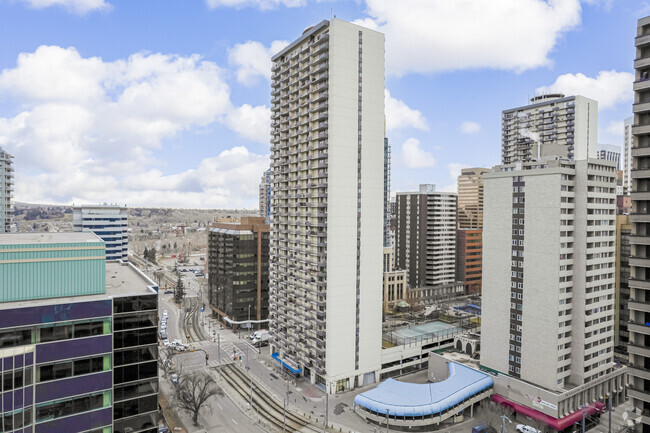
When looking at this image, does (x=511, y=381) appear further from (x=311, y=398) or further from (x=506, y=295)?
(x=311, y=398)

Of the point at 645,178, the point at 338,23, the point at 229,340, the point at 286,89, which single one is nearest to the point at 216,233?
the point at 229,340

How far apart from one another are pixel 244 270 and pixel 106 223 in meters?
51.4

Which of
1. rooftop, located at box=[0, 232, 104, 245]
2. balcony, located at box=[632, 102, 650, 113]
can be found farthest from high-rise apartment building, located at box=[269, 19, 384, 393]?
balcony, located at box=[632, 102, 650, 113]

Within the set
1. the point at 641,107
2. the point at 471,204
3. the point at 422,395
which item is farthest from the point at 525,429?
the point at 471,204

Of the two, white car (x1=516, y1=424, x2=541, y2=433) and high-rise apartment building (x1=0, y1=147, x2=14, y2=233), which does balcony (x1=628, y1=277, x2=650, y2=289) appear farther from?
high-rise apartment building (x1=0, y1=147, x2=14, y2=233)

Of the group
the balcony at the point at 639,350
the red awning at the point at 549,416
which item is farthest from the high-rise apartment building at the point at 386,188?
the balcony at the point at 639,350

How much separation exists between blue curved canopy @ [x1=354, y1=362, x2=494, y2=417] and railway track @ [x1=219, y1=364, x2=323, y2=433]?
7969 mm

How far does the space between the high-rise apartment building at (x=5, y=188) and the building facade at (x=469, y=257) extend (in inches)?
5359

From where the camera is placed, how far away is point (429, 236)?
12812 centimetres

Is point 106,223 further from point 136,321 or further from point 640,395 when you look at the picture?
point 640,395

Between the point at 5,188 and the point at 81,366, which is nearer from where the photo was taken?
the point at 81,366

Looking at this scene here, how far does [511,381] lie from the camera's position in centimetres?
5616

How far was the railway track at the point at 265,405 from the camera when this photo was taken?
5203cm

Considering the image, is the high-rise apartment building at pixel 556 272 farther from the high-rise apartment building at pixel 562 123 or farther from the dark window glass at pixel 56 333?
the high-rise apartment building at pixel 562 123
